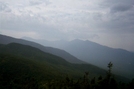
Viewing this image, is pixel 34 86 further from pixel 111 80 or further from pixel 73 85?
pixel 111 80

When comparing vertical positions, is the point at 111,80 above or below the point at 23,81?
above

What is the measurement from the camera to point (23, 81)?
11444cm

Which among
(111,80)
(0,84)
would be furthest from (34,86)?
(111,80)

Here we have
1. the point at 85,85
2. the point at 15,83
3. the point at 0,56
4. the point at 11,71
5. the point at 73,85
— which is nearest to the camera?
the point at 85,85

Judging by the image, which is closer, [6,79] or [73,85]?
[73,85]

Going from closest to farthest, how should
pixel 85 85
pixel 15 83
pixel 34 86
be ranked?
pixel 85 85, pixel 34 86, pixel 15 83

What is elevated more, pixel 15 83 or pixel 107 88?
pixel 107 88

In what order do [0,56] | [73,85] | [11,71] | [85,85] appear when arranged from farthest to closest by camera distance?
[0,56]
[11,71]
[73,85]
[85,85]

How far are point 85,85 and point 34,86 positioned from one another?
146 feet

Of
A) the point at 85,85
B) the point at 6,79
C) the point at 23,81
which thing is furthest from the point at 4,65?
the point at 85,85

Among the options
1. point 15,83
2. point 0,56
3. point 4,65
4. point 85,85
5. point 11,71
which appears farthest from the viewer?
point 0,56

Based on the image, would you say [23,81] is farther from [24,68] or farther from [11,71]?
[24,68]

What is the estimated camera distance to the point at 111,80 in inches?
2751

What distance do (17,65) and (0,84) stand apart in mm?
44881
